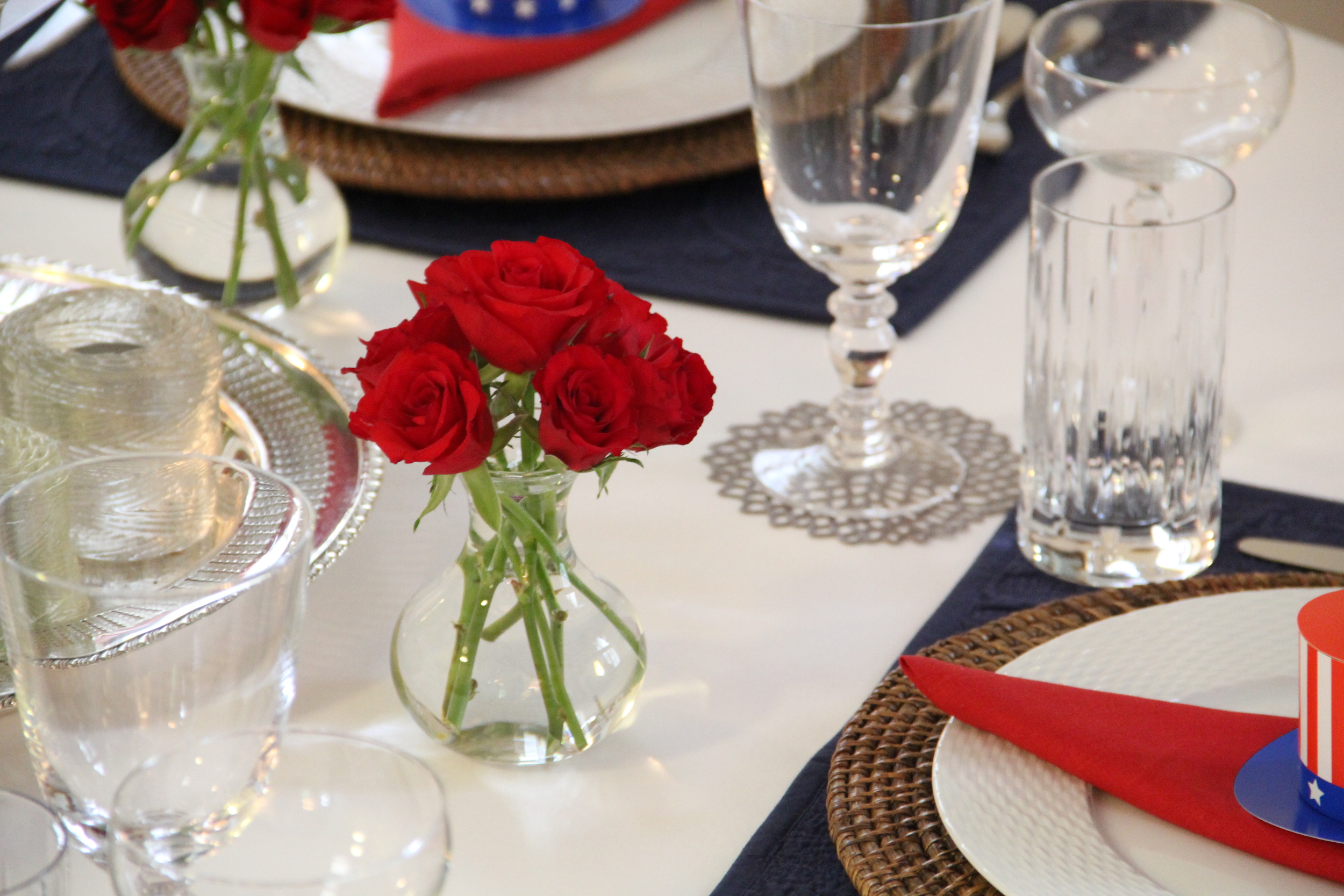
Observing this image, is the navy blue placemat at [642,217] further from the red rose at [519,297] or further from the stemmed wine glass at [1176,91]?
the red rose at [519,297]

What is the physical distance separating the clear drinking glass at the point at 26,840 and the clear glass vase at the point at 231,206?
576mm

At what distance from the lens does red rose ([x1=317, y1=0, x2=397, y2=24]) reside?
890 millimetres

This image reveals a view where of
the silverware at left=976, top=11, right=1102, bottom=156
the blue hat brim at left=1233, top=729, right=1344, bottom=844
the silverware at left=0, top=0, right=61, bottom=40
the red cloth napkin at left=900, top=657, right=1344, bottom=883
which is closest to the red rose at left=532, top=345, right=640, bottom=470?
the red cloth napkin at left=900, top=657, right=1344, bottom=883

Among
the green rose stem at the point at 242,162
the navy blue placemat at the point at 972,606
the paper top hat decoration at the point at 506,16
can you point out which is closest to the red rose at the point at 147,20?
the green rose stem at the point at 242,162

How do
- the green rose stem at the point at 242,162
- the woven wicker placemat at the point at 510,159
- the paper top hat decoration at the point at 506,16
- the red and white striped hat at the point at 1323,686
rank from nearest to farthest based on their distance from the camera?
the red and white striped hat at the point at 1323,686 → the green rose stem at the point at 242,162 → the woven wicker placemat at the point at 510,159 → the paper top hat decoration at the point at 506,16

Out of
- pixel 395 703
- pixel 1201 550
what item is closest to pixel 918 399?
pixel 1201 550

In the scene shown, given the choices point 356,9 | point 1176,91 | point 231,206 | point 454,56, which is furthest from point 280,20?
point 1176,91

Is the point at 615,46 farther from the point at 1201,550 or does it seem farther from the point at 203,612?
the point at 203,612

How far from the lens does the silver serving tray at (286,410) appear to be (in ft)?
2.39

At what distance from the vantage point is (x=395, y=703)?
0.67 meters

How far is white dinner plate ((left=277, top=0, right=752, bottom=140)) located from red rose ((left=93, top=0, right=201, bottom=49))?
20 centimetres

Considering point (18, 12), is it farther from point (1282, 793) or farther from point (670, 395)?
point (1282, 793)

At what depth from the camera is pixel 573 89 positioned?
116 centimetres

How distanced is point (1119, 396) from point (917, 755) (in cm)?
24
